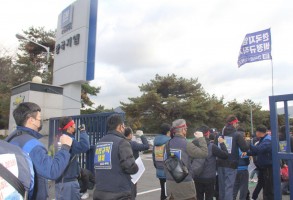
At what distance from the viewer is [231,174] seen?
589cm

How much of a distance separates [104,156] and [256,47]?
13662 millimetres

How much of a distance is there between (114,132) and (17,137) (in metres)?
1.46

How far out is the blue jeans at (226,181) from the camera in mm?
5809

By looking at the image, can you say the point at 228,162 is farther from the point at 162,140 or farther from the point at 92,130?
the point at 92,130

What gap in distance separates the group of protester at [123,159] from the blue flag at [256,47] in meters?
10.0

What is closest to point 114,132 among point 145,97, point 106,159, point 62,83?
point 106,159

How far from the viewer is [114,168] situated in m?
3.78

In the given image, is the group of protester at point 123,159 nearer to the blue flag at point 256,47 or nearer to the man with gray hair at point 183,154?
the man with gray hair at point 183,154

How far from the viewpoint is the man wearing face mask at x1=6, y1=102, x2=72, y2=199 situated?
2568mm

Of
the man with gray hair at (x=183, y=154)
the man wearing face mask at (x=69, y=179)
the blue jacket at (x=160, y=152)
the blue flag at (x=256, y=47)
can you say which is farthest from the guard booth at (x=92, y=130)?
the blue flag at (x=256, y=47)

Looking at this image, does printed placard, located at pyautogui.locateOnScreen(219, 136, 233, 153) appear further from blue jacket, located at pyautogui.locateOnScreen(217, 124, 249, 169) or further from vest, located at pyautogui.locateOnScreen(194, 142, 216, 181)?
vest, located at pyautogui.locateOnScreen(194, 142, 216, 181)

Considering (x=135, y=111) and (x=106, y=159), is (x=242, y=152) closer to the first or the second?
(x=106, y=159)

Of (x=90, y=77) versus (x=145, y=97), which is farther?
(x=145, y=97)

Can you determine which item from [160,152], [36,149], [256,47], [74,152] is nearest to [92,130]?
[160,152]
